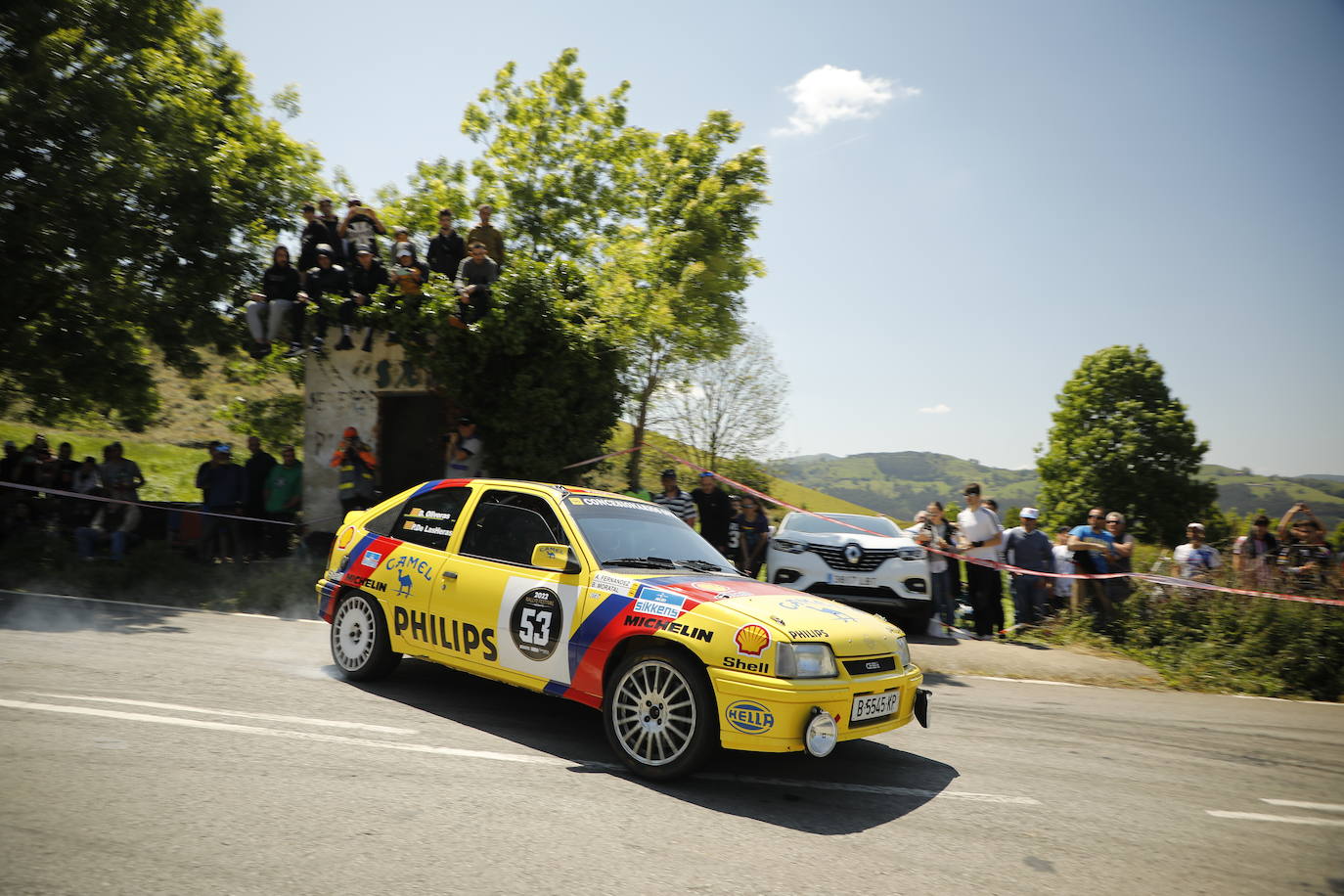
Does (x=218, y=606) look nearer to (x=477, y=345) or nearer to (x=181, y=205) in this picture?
(x=477, y=345)

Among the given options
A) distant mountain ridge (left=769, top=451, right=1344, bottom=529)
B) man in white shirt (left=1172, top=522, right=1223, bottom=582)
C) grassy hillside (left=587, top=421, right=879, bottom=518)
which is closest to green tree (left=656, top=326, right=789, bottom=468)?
grassy hillside (left=587, top=421, right=879, bottom=518)

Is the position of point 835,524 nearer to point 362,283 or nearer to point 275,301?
point 362,283

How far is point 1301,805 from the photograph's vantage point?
202 inches

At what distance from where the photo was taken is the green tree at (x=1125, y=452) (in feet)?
149

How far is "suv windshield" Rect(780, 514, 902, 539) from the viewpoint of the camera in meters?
11.3

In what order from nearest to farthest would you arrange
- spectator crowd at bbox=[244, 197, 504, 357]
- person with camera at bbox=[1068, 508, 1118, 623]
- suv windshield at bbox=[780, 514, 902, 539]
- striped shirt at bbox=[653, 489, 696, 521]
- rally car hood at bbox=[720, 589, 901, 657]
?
rally car hood at bbox=[720, 589, 901, 657] → person with camera at bbox=[1068, 508, 1118, 623] → suv windshield at bbox=[780, 514, 902, 539] → striped shirt at bbox=[653, 489, 696, 521] → spectator crowd at bbox=[244, 197, 504, 357]

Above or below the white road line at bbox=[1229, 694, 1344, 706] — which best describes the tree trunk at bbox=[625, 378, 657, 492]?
above

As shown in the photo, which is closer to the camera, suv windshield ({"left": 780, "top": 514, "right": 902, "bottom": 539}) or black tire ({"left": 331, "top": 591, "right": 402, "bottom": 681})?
black tire ({"left": 331, "top": 591, "right": 402, "bottom": 681})

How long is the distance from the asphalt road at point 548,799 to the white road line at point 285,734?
0.08 ft

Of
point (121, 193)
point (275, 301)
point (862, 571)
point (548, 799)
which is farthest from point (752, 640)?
point (121, 193)

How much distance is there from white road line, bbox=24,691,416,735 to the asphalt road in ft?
0.09

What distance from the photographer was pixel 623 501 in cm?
632

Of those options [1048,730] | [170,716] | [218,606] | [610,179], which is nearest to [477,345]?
[218,606]

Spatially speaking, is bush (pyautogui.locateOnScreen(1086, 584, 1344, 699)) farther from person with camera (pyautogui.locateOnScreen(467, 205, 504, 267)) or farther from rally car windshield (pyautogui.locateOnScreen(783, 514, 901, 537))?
person with camera (pyautogui.locateOnScreen(467, 205, 504, 267))
